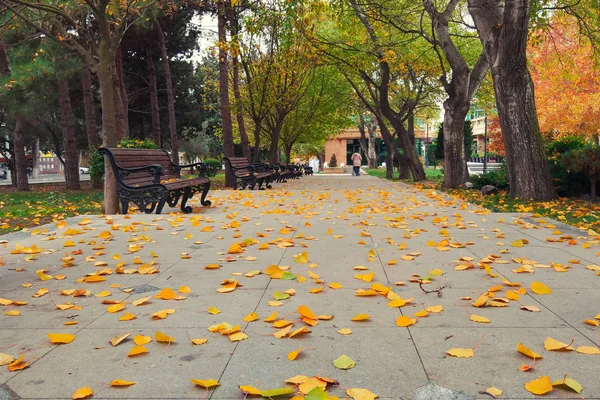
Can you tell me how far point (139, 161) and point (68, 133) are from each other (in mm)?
10988

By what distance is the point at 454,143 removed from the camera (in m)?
15.2

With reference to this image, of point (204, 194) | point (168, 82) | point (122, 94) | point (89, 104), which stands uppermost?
point (168, 82)

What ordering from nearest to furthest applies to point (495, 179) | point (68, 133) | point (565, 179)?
1. point (565, 179)
2. point (495, 179)
3. point (68, 133)

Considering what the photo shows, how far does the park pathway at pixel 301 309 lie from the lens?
7.68 ft

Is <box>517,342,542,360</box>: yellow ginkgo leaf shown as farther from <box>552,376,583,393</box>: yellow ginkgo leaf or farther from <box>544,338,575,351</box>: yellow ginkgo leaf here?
<box>552,376,583,393</box>: yellow ginkgo leaf

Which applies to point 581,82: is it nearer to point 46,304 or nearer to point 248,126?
point 248,126

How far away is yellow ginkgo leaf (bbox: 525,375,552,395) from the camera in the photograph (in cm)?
214

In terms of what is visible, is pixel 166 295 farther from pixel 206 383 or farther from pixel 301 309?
pixel 206 383

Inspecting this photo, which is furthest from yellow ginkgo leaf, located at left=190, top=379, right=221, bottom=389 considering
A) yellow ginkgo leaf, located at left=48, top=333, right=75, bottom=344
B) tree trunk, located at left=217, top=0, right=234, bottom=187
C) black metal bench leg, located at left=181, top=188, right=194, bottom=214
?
tree trunk, located at left=217, top=0, right=234, bottom=187

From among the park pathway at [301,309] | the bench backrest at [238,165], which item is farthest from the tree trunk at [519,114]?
the bench backrest at [238,165]

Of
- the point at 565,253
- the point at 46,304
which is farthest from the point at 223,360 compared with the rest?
the point at 565,253

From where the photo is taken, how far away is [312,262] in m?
4.81

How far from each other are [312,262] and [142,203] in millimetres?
4820

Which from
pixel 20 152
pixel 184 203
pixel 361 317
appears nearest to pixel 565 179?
pixel 184 203
